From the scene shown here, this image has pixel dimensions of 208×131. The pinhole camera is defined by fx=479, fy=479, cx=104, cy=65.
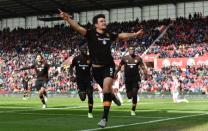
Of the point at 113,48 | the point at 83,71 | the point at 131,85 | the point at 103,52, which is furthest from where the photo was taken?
the point at 113,48

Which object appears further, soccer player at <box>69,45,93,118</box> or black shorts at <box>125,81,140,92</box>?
soccer player at <box>69,45,93,118</box>

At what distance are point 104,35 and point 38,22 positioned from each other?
5644 centimetres

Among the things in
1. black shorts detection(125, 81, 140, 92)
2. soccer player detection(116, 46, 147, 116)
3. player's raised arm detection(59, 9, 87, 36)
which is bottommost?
black shorts detection(125, 81, 140, 92)

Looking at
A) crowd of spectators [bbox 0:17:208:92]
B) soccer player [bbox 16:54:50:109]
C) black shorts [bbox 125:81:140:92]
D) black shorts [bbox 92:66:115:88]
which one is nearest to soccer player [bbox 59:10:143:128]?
black shorts [bbox 92:66:115:88]

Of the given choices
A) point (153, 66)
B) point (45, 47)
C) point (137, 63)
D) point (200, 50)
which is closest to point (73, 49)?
point (45, 47)

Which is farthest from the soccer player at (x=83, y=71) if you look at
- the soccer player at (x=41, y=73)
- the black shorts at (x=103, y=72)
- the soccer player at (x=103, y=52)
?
the soccer player at (x=103, y=52)

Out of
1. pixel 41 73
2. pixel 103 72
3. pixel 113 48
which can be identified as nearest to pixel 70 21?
pixel 103 72

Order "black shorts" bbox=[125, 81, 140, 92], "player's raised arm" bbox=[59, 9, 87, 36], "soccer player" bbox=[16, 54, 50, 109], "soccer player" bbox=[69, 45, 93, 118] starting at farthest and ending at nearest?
"soccer player" bbox=[16, 54, 50, 109], "soccer player" bbox=[69, 45, 93, 118], "black shorts" bbox=[125, 81, 140, 92], "player's raised arm" bbox=[59, 9, 87, 36]

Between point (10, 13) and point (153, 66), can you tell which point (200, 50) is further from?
point (10, 13)

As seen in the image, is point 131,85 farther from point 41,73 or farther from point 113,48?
point 113,48

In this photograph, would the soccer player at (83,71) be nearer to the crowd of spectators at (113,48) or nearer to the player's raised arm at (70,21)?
the player's raised arm at (70,21)

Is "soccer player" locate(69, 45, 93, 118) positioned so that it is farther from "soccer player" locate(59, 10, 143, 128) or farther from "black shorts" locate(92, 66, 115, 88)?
"soccer player" locate(59, 10, 143, 128)

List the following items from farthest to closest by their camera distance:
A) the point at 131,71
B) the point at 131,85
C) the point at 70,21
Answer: the point at 131,71 < the point at 131,85 < the point at 70,21

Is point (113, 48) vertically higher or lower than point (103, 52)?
higher
